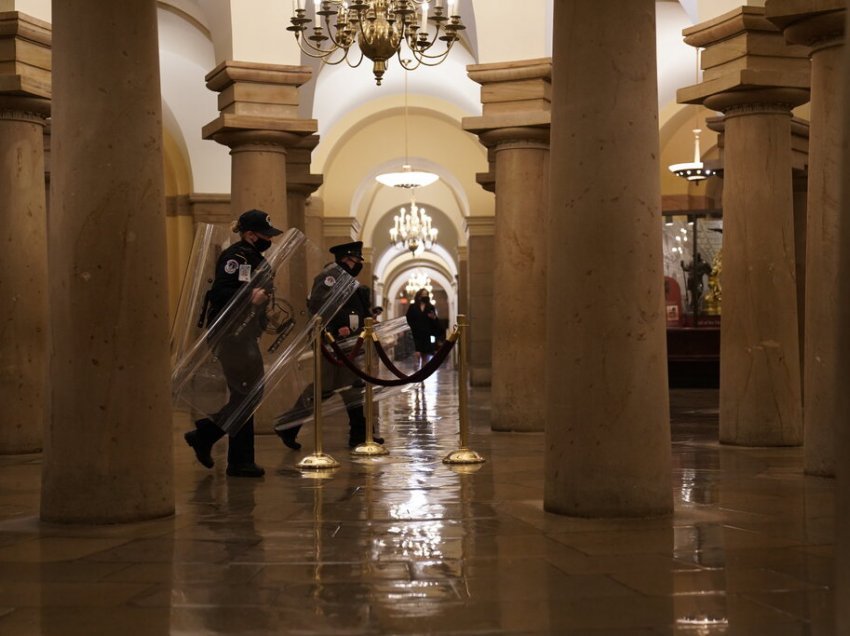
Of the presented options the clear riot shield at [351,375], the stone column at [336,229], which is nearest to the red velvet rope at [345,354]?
the clear riot shield at [351,375]

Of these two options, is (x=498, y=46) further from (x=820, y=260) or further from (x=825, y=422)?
(x=825, y=422)

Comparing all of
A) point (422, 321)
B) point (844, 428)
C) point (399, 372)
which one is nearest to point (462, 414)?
point (399, 372)

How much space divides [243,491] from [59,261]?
7.05 feet

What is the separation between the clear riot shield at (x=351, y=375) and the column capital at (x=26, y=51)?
3.45 m

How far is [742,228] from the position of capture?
34.8 ft

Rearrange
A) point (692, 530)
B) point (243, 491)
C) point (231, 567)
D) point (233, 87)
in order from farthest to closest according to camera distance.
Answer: point (233, 87), point (243, 491), point (692, 530), point (231, 567)

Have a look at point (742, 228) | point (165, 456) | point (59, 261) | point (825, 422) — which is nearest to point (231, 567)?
point (165, 456)

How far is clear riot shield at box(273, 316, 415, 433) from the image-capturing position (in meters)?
10.0

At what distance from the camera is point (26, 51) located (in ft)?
35.6

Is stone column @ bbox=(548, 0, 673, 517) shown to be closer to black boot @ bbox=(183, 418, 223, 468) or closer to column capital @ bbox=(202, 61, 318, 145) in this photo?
black boot @ bbox=(183, 418, 223, 468)

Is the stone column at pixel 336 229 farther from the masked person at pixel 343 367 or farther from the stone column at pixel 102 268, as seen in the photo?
the stone column at pixel 102 268

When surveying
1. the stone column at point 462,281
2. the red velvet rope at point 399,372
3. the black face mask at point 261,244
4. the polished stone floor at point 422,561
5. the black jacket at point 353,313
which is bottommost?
the polished stone floor at point 422,561

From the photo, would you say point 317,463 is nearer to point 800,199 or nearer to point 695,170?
point 800,199

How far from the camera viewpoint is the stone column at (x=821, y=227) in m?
8.26
